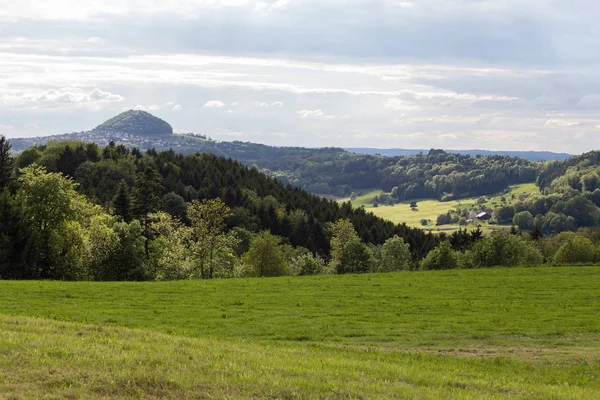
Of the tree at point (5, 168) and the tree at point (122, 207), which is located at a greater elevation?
the tree at point (5, 168)

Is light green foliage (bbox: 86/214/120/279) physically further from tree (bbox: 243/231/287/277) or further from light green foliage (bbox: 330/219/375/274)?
light green foliage (bbox: 330/219/375/274)

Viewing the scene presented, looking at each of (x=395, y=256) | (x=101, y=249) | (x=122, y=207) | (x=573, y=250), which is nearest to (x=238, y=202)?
(x=395, y=256)

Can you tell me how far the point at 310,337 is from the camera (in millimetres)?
29766

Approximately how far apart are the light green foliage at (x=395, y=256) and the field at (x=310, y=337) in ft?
205

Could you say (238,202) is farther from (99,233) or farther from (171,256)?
(99,233)

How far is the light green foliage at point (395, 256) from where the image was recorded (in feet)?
405

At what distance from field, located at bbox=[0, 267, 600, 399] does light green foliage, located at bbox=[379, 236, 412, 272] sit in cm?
6240

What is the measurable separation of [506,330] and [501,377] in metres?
13.8

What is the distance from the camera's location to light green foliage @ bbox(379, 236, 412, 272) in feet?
405

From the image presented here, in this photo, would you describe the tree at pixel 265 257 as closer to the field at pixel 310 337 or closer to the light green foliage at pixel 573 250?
the field at pixel 310 337

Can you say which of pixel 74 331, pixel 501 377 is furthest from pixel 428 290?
pixel 74 331

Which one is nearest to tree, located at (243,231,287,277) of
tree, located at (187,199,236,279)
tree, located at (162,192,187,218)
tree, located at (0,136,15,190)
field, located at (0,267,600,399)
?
tree, located at (187,199,236,279)

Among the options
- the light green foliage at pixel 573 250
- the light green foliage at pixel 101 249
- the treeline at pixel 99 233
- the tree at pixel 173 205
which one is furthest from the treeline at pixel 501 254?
the tree at pixel 173 205

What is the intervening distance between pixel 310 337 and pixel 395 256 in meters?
98.6
